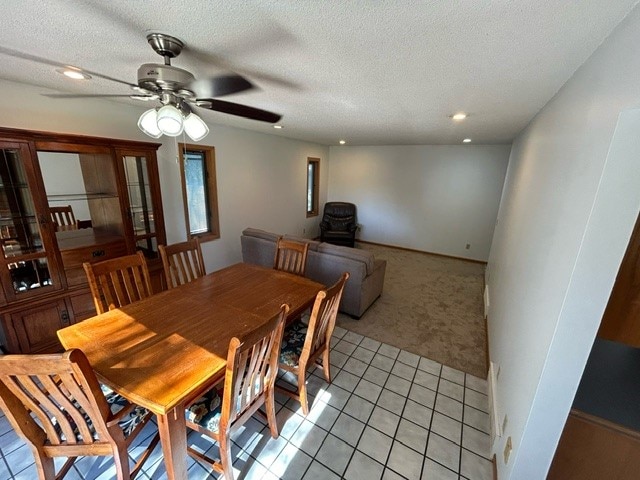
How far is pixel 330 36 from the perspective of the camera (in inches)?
44.4

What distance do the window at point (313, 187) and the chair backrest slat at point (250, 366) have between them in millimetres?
4766

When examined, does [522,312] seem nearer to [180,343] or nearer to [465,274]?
[180,343]

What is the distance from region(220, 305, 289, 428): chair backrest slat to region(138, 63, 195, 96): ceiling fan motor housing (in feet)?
3.84

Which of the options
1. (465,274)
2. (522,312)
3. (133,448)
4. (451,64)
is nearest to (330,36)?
(451,64)

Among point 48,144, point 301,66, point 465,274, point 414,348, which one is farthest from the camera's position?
point 465,274

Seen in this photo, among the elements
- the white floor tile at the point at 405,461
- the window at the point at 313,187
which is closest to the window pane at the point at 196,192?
the window at the point at 313,187

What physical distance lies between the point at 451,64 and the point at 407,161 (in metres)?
4.36

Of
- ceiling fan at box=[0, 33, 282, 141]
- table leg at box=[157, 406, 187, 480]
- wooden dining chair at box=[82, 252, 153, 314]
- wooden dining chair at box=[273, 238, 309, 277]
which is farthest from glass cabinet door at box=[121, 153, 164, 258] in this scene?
table leg at box=[157, 406, 187, 480]

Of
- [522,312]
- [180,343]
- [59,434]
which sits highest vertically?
[522,312]

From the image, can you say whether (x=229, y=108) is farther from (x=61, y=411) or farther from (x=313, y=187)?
(x=313, y=187)

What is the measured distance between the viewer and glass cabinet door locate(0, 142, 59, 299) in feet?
6.01

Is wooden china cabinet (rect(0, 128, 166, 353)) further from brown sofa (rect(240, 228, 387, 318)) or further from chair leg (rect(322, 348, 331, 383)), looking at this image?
chair leg (rect(322, 348, 331, 383))

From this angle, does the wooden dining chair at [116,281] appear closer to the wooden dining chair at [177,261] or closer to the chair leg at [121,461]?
the wooden dining chair at [177,261]

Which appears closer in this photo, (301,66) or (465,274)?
(301,66)
